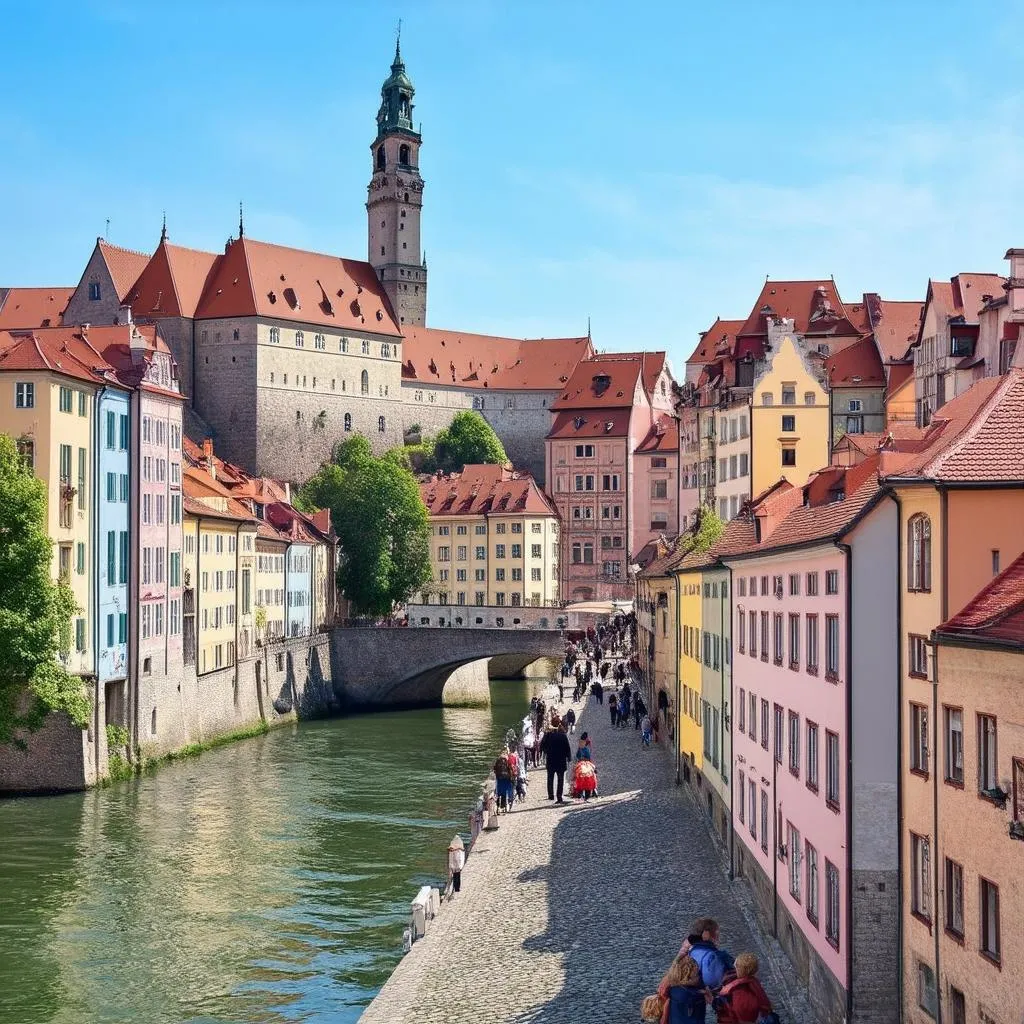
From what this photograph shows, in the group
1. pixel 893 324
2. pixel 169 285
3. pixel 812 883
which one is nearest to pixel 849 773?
pixel 812 883

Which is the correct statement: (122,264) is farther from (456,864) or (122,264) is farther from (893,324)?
(456,864)

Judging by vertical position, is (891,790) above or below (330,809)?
above

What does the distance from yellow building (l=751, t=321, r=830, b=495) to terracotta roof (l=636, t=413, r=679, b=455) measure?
60888 mm

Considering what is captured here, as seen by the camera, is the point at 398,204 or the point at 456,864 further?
the point at 398,204

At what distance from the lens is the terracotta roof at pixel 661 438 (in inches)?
4813

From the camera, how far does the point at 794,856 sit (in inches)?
966

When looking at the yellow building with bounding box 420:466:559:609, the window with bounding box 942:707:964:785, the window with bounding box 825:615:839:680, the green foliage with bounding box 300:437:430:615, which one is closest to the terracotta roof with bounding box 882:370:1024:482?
the window with bounding box 825:615:839:680

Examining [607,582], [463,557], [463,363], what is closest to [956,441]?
[463,557]

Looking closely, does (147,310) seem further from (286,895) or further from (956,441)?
(956,441)

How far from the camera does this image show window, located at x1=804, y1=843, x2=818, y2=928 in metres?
22.4

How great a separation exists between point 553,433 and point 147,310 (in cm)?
3126

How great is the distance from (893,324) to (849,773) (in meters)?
48.9

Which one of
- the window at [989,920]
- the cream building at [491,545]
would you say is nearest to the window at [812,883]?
the window at [989,920]

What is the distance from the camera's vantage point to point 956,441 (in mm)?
18906
